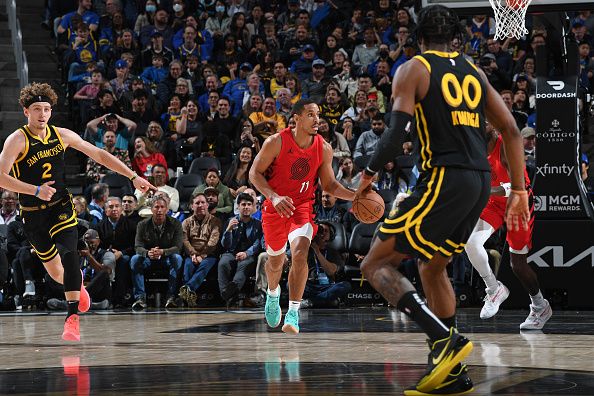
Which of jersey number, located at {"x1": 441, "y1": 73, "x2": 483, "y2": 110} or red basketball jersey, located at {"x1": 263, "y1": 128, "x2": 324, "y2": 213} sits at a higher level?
jersey number, located at {"x1": 441, "y1": 73, "x2": 483, "y2": 110}

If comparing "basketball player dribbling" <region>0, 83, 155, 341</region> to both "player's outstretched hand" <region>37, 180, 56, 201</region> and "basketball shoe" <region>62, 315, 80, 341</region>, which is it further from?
"player's outstretched hand" <region>37, 180, 56, 201</region>

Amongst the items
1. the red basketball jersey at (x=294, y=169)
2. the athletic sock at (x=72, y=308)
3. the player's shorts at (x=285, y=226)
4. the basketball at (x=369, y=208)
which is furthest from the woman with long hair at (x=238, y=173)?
the basketball at (x=369, y=208)

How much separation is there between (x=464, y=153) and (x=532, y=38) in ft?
37.8

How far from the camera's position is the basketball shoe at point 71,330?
8164mm

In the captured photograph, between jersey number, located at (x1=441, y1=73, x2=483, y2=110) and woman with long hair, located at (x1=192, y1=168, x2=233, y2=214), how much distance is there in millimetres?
8460

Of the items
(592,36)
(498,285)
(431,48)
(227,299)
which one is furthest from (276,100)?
(431,48)

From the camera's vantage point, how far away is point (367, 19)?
57.8 feet

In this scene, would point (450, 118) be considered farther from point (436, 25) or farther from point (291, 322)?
point (291, 322)

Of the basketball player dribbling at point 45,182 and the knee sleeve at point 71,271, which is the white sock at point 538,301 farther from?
the knee sleeve at point 71,271

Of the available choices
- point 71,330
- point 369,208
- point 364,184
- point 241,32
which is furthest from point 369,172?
point 241,32

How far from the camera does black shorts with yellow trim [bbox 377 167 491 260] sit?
5.07 metres

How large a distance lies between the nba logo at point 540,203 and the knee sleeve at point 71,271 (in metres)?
5.17

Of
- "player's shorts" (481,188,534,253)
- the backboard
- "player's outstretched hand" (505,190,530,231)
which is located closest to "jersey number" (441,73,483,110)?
"player's outstretched hand" (505,190,530,231)

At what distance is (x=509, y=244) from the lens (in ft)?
29.9
